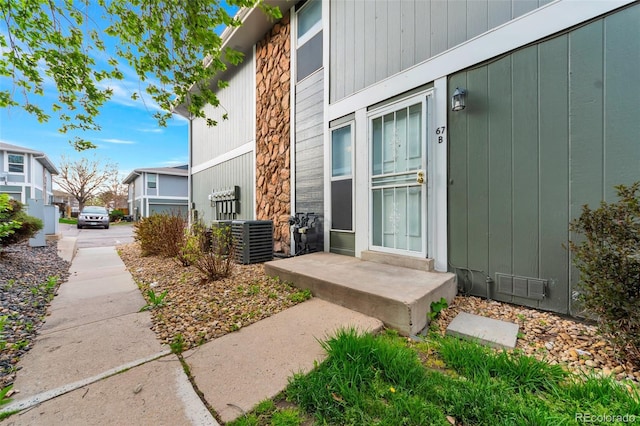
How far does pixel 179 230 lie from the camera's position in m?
5.50

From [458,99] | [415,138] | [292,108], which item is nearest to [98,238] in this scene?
[292,108]

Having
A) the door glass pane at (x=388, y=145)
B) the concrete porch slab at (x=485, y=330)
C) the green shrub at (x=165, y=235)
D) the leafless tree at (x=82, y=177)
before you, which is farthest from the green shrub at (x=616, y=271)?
the leafless tree at (x=82, y=177)

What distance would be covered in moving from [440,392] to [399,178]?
2.74 metres

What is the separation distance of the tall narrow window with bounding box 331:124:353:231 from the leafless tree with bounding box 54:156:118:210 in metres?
31.0

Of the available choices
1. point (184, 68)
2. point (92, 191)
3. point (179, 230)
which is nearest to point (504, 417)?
point (184, 68)

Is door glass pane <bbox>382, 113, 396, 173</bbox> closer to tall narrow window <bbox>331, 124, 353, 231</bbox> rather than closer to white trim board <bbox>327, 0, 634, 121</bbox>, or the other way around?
white trim board <bbox>327, 0, 634, 121</bbox>

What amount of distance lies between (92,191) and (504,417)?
3452 cm

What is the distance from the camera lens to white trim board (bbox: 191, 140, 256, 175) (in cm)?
708

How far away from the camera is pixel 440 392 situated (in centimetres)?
147

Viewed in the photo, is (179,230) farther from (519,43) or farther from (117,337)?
(519,43)

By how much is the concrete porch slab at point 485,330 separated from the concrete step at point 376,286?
0.89 ft

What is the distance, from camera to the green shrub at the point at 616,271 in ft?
5.64

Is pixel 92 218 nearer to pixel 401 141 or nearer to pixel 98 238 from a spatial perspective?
pixel 98 238

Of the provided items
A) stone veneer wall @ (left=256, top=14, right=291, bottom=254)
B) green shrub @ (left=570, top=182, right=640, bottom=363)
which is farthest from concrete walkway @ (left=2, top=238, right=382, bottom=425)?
stone veneer wall @ (left=256, top=14, right=291, bottom=254)
